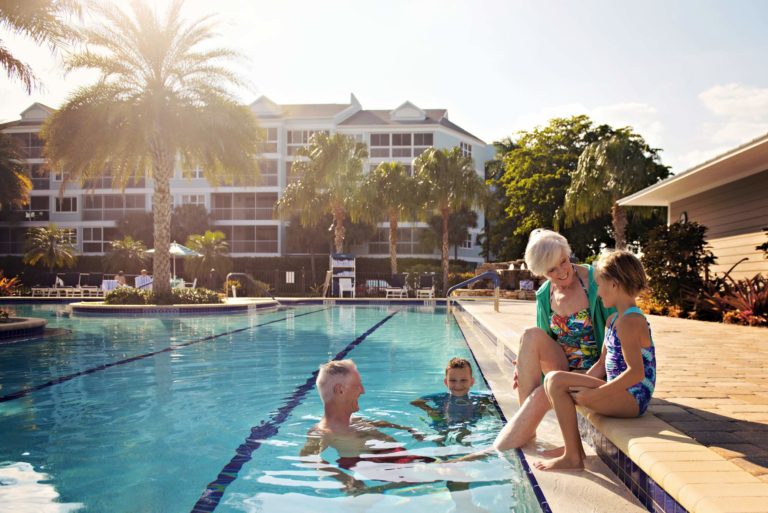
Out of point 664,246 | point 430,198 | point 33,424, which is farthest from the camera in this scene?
point 430,198

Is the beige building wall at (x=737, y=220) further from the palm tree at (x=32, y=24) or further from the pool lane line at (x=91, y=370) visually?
the palm tree at (x=32, y=24)

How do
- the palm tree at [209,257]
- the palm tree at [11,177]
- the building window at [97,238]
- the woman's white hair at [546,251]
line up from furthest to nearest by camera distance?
the building window at [97,238] → the palm tree at [209,257] → the palm tree at [11,177] → the woman's white hair at [546,251]

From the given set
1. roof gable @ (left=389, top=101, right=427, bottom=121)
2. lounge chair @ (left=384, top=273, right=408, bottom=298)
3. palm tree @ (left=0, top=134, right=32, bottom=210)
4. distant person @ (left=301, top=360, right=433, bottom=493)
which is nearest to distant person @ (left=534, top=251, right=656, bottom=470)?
distant person @ (left=301, top=360, right=433, bottom=493)

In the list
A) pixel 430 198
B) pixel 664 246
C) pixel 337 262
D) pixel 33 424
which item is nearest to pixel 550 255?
pixel 33 424

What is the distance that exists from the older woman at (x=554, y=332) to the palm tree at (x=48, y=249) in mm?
36322

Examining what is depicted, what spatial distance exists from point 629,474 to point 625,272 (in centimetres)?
98

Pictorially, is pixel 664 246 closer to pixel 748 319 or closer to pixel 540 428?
pixel 748 319

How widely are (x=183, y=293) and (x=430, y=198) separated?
545 inches

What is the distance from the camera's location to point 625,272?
319 centimetres

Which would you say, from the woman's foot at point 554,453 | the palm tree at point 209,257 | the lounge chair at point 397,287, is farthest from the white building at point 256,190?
the woman's foot at point 554,453

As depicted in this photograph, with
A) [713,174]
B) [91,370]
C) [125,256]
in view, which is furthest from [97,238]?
[713,174]

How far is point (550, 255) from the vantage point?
3.58 metres

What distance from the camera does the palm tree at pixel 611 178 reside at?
26.2m

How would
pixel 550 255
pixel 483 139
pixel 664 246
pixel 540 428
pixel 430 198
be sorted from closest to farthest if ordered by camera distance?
1. pixel 550 255
2. pixel 540 428
3. pixel 664 246
4. pixel 430 198
5. pixel 483 139
